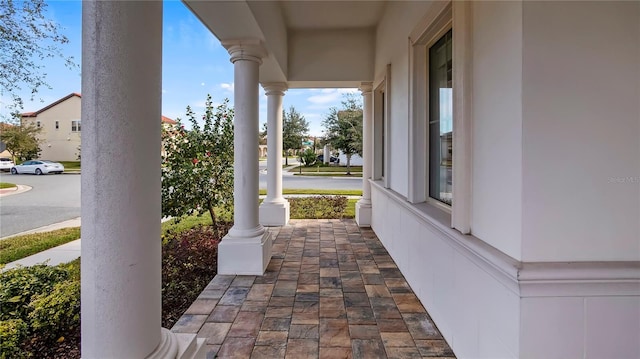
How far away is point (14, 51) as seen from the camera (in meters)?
2.50

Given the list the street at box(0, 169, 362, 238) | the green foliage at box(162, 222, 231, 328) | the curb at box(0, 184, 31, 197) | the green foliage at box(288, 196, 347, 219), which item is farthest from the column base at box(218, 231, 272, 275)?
the curb at box(0, 184, 31, 197)

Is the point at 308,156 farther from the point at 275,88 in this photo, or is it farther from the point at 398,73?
the point at 398,73

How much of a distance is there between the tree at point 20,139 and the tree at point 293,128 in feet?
65.2

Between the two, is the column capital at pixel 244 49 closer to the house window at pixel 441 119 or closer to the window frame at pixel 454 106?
the window frame at pixel 454 106

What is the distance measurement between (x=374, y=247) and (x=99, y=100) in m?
4.14

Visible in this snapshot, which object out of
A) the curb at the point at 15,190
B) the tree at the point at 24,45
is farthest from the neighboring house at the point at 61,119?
the curb at the point at 15,190

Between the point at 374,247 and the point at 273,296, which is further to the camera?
the point at 374,247

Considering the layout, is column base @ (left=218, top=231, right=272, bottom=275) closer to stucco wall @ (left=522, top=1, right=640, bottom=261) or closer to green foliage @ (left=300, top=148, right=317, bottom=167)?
stucco wall @ (left=522, top=1, right=640, bottom=261)

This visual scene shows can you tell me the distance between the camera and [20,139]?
302cm

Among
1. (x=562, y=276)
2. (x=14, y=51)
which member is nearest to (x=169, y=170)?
(x=14, y=51)

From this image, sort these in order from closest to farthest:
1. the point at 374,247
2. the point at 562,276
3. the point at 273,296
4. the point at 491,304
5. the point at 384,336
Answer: the point at 562,276 → the point at 491,304 → the point at 384,336 → the point at 273,296 → the point at 374,247

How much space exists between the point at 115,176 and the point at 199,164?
3.44 m

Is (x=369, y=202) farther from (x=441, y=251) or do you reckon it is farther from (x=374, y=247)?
(x=441, y=251)

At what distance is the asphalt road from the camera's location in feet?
21.1
